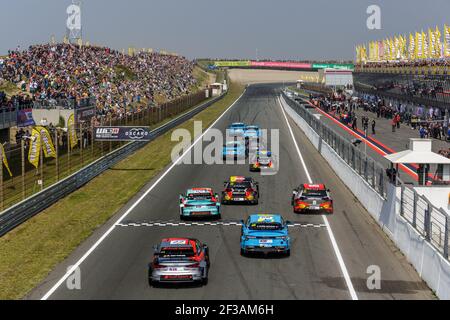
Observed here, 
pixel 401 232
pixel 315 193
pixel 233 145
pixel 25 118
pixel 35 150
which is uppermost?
pixel 25 118

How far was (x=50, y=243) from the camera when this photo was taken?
2502cm

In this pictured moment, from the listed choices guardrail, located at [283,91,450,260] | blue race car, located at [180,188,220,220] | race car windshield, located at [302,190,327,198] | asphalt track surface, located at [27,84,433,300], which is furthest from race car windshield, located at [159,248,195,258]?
race car windshield, located at [302,190,327,198]

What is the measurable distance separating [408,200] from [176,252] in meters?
9.01

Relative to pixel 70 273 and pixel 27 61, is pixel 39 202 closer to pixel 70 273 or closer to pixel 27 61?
pixel 70 273

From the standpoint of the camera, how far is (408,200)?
2369 centimetres

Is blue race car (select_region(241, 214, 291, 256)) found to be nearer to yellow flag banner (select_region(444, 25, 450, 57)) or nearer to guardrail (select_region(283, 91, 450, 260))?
guardrail (select_region(283, 91, 450, 260))

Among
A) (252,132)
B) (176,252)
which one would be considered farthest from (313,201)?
(252,132)

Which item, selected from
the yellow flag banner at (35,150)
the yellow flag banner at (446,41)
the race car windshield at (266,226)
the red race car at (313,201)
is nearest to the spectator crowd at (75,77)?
the yellow flag banner at (35,150)

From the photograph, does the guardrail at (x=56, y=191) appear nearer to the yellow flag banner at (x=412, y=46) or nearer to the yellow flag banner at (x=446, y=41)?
the yellow flag banner at (x=446, y=41)

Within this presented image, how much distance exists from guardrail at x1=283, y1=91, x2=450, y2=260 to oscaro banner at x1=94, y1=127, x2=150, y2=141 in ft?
40.6

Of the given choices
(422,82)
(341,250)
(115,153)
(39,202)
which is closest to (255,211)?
(341,250)

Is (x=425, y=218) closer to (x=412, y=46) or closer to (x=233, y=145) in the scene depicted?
(x=233, y=145)

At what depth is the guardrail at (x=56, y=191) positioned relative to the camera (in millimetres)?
27016

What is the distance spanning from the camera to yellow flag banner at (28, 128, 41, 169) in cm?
3127
